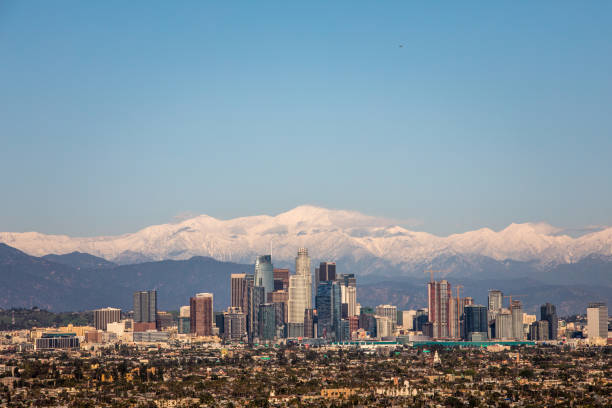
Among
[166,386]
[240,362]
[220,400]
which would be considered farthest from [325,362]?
[220,400]

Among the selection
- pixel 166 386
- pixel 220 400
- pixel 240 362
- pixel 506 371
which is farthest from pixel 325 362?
pixel 220 400

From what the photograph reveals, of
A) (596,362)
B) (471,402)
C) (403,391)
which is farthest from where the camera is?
(596,362)

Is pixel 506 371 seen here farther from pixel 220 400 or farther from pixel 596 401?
pixel 220 400

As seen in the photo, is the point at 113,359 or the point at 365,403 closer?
the point at 365,403

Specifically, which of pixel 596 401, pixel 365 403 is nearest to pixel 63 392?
pixel 365 403

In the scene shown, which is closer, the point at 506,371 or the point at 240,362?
the point at 506,371

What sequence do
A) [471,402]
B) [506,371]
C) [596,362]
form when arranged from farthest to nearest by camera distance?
[596,362], [506,371], [471,402]

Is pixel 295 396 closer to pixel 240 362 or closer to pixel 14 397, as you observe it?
pixel 14 397

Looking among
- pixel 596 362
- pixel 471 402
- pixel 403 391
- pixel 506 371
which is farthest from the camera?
pixel 596 362

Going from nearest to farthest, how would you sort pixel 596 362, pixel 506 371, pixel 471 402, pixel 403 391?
1. pixel 471 402
2. pixel 403 391
3. pixel 506 371
4. pixel 596 362
